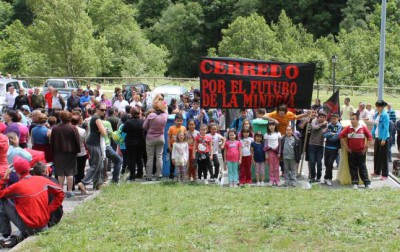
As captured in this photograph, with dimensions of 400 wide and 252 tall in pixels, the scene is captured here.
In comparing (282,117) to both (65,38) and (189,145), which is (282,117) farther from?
(65,38)

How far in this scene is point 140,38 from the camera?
7306cm

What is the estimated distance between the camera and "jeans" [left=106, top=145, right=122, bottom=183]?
1419 cm

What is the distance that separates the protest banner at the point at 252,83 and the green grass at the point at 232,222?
2.75 m

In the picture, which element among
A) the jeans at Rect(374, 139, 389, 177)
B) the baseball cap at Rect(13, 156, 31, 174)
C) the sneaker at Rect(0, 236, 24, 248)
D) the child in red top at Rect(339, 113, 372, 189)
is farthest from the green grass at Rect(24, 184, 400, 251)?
the jeans at Rect(374, 139, 389, 177)

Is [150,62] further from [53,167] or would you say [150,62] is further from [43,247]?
[43,247]

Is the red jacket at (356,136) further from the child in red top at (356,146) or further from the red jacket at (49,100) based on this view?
the red jacket at (49,100)

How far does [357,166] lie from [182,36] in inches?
3291

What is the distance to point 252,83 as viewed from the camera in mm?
15031

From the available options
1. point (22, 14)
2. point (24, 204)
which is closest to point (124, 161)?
point (24, 204)

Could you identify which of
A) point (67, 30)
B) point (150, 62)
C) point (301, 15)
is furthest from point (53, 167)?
point (301, 15)

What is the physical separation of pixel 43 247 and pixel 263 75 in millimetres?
7482

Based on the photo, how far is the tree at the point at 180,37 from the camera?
9506 centimetres

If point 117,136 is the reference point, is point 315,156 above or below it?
below

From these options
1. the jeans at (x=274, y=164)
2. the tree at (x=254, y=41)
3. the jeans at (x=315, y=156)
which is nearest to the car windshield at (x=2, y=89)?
the jeans at (x=274, y=164)
